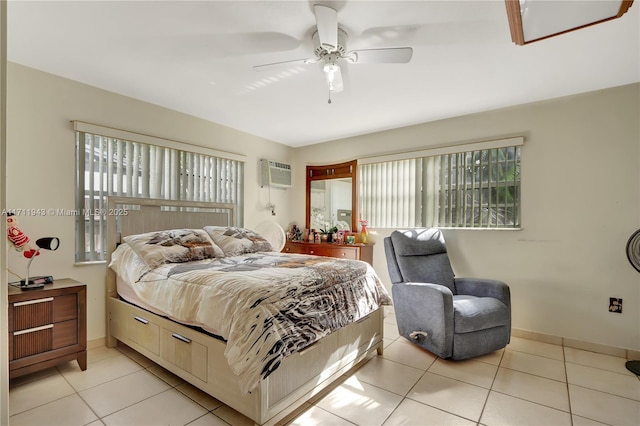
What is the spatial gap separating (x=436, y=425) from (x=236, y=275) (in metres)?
1.51

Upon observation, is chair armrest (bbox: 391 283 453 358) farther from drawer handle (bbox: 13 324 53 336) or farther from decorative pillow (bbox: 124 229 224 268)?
drawer handle (bbox: 13 324 53 336)

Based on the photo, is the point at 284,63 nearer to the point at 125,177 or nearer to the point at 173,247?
the point at 173,247

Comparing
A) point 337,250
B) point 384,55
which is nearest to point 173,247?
point 337,250

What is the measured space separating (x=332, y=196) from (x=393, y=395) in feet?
10.2

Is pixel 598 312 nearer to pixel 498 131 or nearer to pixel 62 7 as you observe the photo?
pixel 498 131

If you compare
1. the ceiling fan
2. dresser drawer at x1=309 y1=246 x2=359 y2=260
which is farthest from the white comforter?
the ceiling fan

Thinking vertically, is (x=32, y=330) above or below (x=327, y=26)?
below

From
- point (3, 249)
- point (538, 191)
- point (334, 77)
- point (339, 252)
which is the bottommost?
point (339, 252)

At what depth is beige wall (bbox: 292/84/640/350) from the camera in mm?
2736

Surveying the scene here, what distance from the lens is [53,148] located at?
102 inches

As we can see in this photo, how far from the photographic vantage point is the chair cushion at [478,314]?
2.50 metres

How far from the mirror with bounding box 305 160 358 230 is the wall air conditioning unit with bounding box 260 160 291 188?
35 centimetres

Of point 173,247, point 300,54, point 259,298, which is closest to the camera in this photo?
point 259,298

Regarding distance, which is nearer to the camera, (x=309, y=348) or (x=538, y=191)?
(x=309, y=348)
